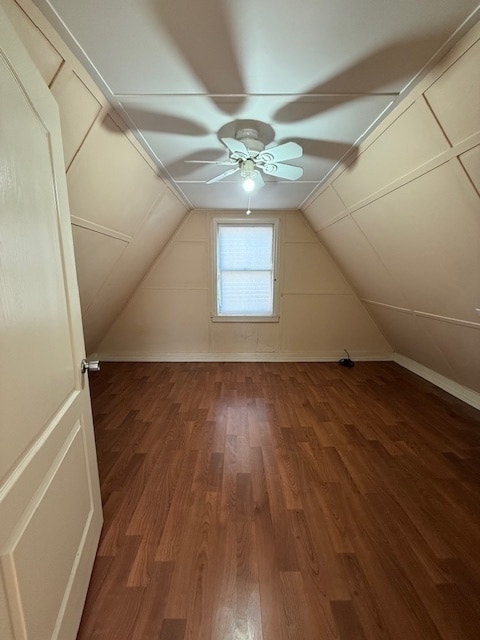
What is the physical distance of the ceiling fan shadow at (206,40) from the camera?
3.11ft

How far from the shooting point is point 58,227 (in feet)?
3.28

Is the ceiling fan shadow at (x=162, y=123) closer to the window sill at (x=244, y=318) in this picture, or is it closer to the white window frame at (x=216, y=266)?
the white window frame at (x=216, y=266)

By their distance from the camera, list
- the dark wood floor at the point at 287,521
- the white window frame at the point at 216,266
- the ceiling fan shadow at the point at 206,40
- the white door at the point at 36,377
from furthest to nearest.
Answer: the white window frame at the point at 216,266
the dark wood floor at the point at 287,521
the ceiling fan shadow at the point at 206,40
the white door at the point at 36,377

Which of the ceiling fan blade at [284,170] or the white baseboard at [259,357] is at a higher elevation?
the ceiling fan blade at [284,170]

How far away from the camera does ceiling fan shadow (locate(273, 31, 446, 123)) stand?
1.09m

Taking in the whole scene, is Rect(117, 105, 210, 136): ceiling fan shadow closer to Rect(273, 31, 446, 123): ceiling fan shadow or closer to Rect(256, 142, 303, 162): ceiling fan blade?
Rect(256, 142, 303, 162): ceiling fan blade

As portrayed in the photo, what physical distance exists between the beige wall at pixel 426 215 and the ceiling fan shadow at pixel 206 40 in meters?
0.92

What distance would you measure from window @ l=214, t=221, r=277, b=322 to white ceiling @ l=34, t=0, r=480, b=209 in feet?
6.96

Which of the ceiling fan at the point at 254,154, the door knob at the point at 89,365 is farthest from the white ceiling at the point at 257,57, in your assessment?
the door knob at the point at 89,365

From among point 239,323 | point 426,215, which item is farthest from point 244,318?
point 426,215

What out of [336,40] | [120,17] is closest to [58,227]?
[120,17]

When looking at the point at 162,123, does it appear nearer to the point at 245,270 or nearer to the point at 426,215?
the point at 426,215

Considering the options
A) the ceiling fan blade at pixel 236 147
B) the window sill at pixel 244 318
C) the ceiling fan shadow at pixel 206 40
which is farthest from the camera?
the window sill at pixel 244 318

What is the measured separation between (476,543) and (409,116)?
7.51 feet
